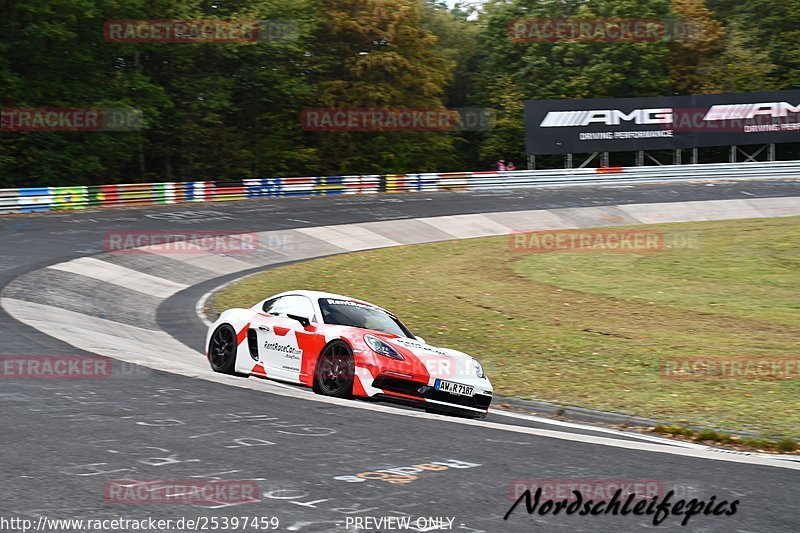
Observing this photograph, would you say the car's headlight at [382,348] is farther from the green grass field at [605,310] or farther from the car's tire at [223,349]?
the green grass field at [605,310]

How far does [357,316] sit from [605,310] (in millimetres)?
9764

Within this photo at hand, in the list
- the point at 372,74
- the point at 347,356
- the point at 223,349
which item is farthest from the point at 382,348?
the point at 372,74

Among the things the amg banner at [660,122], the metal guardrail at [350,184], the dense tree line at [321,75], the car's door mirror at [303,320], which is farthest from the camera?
the amg banner at [660,122]

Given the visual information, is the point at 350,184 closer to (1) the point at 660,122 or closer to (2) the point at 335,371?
(1) the point at 660,122

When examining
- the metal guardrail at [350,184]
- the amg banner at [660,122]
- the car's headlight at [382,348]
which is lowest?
the car's headlight at [382,348]

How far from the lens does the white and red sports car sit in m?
10.5

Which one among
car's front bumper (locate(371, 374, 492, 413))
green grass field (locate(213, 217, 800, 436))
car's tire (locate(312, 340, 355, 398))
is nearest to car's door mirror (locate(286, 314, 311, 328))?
car's tire (locate(312, 340, 355, 398))

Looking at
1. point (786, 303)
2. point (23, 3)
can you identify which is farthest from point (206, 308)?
point (23, 3)

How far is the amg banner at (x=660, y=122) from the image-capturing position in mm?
49469

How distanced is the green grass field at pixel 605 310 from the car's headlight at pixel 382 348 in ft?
8.73

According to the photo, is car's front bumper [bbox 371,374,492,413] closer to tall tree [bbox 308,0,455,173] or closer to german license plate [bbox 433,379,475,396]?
german license plate [bbox 433,379,475,396]

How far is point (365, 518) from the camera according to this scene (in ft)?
19.4

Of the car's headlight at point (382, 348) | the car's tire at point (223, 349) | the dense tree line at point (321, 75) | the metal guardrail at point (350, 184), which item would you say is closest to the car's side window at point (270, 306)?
the car's tire at point (223, 349)

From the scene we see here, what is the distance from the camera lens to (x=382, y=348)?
10.6 m
